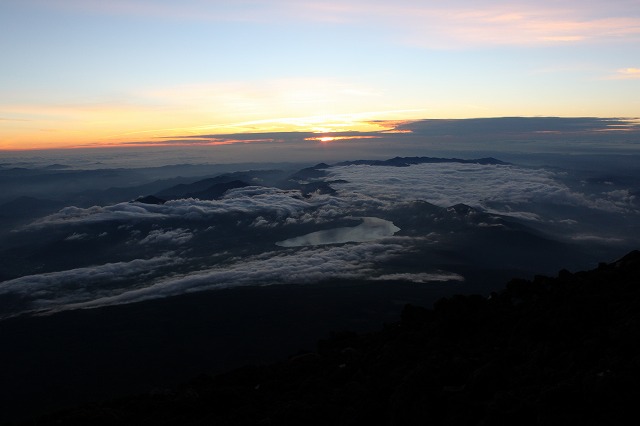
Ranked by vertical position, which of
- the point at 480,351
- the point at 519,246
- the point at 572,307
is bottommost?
the point at 519,246

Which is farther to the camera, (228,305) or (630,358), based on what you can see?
(228,305)

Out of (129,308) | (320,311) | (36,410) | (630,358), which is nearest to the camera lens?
(630,358)

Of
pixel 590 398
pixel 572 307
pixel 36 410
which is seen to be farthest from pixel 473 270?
pixel 590 398

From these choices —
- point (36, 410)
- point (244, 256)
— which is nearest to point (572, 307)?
point (36, 410)

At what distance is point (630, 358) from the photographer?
15.4 metres

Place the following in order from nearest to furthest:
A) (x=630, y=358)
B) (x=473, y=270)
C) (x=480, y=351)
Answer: (x=630, y=358), (x=480, y=351), (x=473, y=270)

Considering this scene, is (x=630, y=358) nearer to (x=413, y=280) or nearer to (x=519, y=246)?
(x=413, y=280)

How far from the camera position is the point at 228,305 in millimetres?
120188

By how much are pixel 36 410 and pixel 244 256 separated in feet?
410

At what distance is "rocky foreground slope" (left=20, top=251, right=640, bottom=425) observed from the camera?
1381 cm

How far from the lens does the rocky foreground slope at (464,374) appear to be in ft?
45.3

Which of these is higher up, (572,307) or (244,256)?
(572,307)

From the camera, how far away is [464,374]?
1833 centimetres

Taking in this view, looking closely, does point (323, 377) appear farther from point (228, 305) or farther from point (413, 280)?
point (413, 280)
